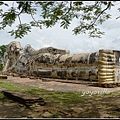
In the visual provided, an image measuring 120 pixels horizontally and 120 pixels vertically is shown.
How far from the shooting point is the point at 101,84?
1193 centimetres

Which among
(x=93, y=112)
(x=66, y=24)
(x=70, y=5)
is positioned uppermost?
(x=70, y=5)

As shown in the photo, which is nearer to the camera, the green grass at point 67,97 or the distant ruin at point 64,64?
the green grass at point 67,97

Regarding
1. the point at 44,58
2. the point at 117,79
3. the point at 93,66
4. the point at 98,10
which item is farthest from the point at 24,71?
the point at 98,10

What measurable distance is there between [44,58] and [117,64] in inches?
307

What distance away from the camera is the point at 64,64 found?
16.7m

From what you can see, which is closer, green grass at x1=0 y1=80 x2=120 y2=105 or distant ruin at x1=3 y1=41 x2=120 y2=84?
green grass at x1=0 y1=80 x2=120 y2=105

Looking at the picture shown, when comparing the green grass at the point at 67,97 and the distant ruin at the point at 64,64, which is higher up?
the distant ruin at the point at 64,64

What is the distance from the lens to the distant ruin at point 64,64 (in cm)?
1272

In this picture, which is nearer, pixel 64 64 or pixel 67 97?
pixel 67 97

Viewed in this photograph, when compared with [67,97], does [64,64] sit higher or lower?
higher

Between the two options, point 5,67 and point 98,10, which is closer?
point 98,10

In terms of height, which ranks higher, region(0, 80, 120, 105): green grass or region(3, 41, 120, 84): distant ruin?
region(3, 41, 120, 84): distant ruin

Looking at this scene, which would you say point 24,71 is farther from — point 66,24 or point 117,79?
point 66,24

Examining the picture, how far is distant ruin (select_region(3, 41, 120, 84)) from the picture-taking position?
12721 millimetres
